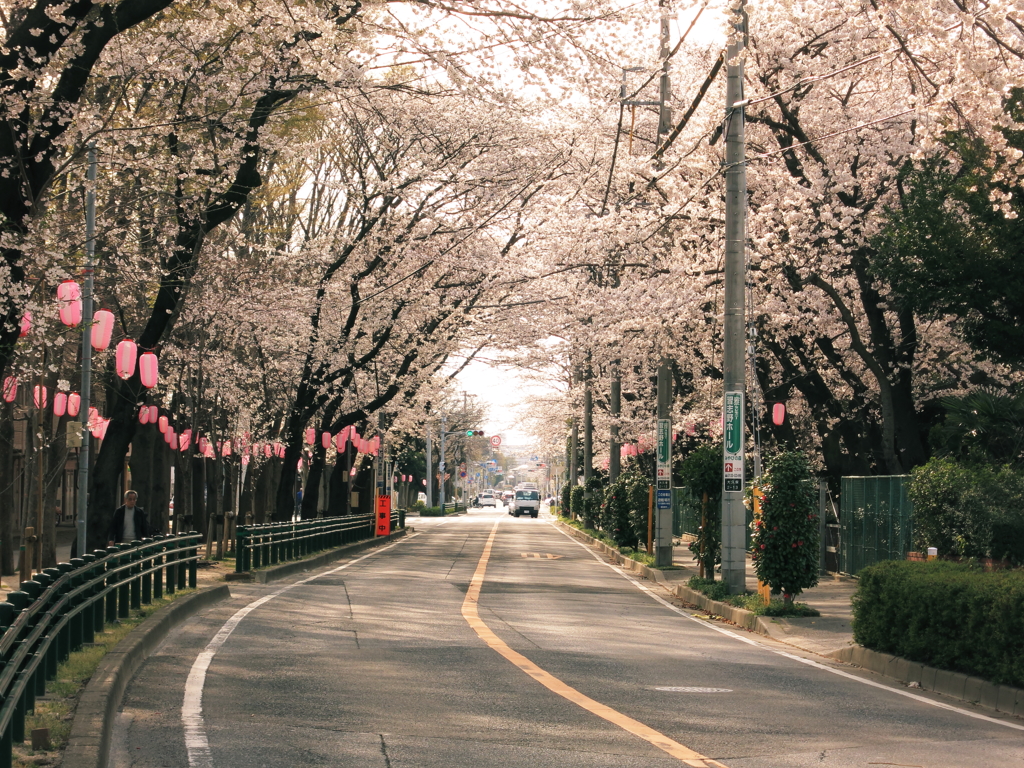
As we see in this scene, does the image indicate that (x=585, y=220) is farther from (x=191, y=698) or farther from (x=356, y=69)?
(x=191, y=698)

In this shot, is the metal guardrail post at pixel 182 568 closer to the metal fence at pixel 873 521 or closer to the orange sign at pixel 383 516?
the metal fence at pixel 873 521

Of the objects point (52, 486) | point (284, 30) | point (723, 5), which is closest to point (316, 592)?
point (52, 486)

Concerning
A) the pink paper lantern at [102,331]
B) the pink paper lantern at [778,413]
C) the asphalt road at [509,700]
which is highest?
the pink paper lantern at [102,331]

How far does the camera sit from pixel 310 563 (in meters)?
27.1

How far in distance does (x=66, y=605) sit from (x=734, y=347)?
11.7 metres

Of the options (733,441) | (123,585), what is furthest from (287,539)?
(123,585)

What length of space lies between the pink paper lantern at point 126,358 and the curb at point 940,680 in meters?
11.9

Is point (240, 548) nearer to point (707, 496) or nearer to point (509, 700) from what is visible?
point (707, 496)

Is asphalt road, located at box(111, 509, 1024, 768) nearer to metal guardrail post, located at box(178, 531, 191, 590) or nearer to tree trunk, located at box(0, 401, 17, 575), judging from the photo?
metal guardrail post, located at box(178, 531, 191, 590)

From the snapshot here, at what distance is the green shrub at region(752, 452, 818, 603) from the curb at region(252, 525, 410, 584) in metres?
9.71

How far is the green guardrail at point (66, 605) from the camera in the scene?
6.63 metres

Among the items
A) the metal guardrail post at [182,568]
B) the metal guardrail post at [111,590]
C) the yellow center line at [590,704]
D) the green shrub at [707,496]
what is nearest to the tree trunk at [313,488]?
the green shrub at [707,496]

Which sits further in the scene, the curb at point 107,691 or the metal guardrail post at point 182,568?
the metal guardrail post at point 182,568

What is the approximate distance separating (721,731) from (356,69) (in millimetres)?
11090
